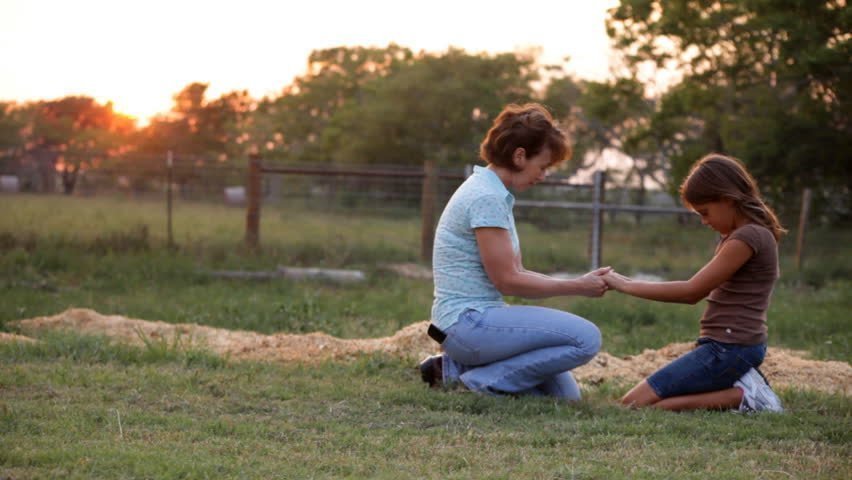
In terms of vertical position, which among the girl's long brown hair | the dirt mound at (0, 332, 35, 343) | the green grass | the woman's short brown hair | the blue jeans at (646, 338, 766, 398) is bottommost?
the dirt mound at (0, 332, 35, 343)

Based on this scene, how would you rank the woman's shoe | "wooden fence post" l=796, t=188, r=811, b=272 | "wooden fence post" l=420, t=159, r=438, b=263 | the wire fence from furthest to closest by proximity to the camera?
"wooden fence post" l=796, t=188, r=811, b=272
the wire fence
"wooden fence post" l=420, t=159, r=438, b=263
the woman's shoe

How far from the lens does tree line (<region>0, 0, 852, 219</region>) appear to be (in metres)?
18.5

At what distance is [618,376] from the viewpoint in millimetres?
6461

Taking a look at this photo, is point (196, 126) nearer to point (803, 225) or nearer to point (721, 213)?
point (803, 225)

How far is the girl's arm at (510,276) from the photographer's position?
17.1 feet

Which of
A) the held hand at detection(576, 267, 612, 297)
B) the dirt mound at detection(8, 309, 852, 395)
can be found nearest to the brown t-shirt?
Result: the held hand at detection(576, 267, 612, 297)

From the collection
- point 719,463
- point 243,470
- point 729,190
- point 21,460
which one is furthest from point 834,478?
point 21,460

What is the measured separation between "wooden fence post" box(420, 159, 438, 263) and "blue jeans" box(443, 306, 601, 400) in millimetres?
8644

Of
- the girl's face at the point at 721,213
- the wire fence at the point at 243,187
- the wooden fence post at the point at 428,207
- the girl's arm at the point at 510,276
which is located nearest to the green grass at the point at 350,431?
the girl's arm at the point at 510,276

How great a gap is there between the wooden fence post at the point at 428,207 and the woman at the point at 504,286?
8510mm

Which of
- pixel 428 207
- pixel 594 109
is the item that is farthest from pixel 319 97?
pixel 428 207

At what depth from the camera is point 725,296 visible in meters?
5.44

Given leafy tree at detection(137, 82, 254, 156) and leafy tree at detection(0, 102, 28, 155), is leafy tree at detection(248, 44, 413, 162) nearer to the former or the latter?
leafy tree at detection(137, 82, 254, 156)

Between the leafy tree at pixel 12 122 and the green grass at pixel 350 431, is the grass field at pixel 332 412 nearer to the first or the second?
the green grass at pixel 350 431
